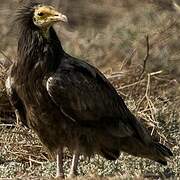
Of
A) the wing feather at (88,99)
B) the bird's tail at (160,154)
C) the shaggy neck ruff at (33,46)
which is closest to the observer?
the wing feather at (88,99)

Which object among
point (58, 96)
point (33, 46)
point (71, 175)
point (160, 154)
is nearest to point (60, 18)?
point (33, 46)

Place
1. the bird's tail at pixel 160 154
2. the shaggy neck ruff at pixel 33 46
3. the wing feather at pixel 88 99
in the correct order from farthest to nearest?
the bird's tail at pixel 160 154, the shaggy neck ruff at pixel 33 46, the wing feather at pixel 88 99

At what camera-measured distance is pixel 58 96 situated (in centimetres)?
838

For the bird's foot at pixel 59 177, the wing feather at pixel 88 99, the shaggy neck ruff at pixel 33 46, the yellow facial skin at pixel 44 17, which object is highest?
the yellow facial skin at pixel 44 17

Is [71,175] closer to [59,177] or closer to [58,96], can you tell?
[59,177]

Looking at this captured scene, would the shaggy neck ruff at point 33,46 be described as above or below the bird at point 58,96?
above

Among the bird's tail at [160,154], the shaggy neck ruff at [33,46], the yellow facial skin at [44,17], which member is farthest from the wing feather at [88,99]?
the yellow facial skin at [44,17]

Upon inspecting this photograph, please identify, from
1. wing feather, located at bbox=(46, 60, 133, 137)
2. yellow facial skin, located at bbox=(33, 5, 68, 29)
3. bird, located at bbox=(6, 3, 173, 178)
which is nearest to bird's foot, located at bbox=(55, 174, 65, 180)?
bird, located at bbox=(6, 3, 173, 178)

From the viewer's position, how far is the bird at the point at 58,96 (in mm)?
8438

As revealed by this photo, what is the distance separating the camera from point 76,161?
8.88 m

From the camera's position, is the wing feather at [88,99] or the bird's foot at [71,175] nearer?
the wing feather at [88,99]

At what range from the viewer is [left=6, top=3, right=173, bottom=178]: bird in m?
8.44

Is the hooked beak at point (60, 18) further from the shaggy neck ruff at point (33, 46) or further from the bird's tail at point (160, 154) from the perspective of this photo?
the bird's tail at point (160, 154)

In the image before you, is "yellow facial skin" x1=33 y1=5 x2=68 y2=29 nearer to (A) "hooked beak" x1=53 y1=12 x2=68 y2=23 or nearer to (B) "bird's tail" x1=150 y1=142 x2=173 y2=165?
(A) "hooked beak" x1=53 y1=12 x2=68 y2=23
